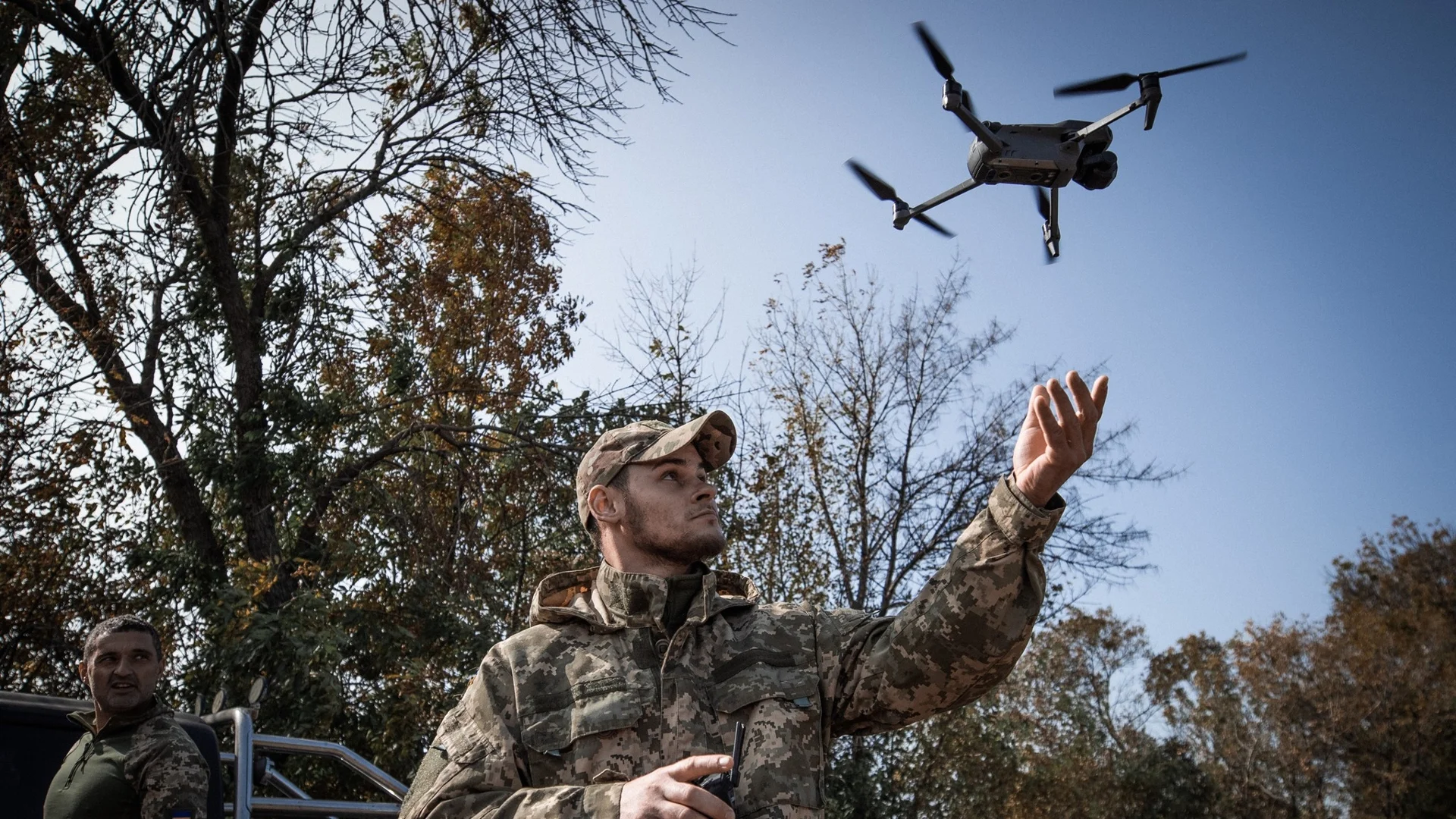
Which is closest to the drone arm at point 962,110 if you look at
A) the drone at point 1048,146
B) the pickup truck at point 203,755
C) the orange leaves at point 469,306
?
the drone at point 1048,146

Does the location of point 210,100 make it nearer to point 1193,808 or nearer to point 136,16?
point 136,16

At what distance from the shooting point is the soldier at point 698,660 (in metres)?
2.49

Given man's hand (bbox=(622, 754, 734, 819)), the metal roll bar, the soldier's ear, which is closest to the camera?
man's hand (bbox=(622, 754, 734, 819))

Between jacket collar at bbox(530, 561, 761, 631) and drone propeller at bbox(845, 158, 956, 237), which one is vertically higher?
drone propeller at bbox(845, 158, 956, 237)

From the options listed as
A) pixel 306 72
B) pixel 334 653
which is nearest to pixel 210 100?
pixel 306 72

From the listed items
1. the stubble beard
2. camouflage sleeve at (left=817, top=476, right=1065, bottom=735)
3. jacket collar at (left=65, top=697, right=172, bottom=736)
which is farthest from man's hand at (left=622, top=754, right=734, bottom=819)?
jacket collar at (left=65, top=697, right=172, bottom=736)

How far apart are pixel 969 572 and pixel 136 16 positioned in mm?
3460

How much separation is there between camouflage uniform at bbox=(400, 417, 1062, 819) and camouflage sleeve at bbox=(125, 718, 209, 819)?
1.49 metres

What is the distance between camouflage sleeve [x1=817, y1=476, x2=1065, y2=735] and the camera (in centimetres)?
250

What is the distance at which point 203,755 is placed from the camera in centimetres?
427

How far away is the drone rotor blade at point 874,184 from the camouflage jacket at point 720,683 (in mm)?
A: 2784

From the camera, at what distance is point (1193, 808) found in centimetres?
3462

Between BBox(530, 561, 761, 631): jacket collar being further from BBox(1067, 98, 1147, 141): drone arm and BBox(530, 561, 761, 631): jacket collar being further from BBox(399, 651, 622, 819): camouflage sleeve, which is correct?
BBox(1067, 98, 1147, 141): drone arm

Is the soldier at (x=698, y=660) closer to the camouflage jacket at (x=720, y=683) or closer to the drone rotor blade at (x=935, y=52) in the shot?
the camouflage jacket at (x=720, y=683)
